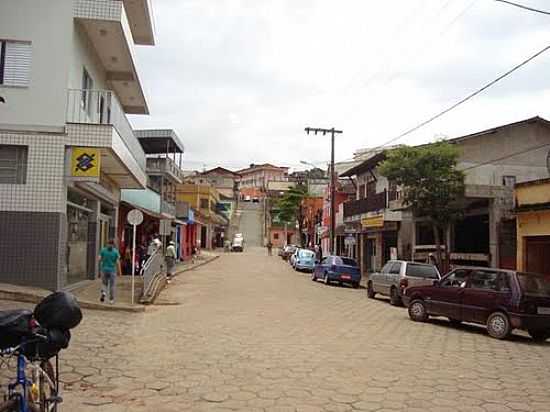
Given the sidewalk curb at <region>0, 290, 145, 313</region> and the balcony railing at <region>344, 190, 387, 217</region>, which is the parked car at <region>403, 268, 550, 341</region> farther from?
the balcony railing at <region>344, 190, 387, 217</region>

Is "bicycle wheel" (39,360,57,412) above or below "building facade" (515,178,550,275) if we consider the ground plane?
below

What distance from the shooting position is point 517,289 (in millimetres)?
12945

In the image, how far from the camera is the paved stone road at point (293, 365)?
696 cm

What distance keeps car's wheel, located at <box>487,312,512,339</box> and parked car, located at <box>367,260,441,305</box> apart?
6392 millimetres

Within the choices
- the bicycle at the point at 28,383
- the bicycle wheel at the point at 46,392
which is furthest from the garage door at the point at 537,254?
the bicycle at the point at 28,383

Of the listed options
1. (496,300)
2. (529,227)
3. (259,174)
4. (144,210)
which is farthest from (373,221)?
(259,174)

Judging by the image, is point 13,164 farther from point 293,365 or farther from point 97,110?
point 293,365

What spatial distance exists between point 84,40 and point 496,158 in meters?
18.4

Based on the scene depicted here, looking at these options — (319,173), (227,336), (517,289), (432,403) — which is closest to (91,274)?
(227,336)

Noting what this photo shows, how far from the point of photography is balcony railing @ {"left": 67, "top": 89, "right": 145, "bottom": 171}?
16.6 metres

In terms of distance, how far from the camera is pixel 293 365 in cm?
891

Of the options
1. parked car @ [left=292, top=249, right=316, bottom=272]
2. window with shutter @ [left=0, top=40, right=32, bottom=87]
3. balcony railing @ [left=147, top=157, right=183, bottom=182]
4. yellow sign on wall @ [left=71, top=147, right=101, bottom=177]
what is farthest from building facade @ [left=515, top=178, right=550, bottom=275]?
balcony railing @ [left=147, top=157, right=183, bottom=182]

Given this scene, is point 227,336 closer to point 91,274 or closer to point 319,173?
point 91,274

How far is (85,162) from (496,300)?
11041 millimetres
